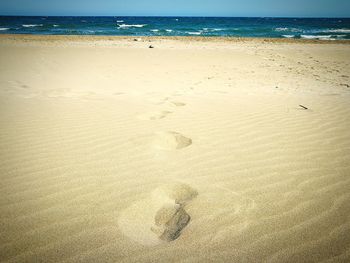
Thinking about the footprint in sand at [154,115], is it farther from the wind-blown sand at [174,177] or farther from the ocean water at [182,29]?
the ocean water at [182,29]

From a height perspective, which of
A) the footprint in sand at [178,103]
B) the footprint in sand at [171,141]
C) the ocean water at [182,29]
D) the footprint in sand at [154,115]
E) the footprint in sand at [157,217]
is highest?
the ocean water at [182,29]

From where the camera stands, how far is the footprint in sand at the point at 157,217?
Result: 64.2 inches

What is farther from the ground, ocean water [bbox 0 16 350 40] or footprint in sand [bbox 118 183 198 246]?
ocean water [bbox 0 16 350 40]

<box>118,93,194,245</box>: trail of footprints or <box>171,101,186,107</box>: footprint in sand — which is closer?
<box>118,93,194,245</box>: trail of footprints

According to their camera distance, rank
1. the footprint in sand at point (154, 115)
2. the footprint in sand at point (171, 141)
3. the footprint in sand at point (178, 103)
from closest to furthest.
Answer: the footprint in sand at point (171, 141)
the footprint in sand at point (154, 115)
the footprint in sand at point (178, 103)

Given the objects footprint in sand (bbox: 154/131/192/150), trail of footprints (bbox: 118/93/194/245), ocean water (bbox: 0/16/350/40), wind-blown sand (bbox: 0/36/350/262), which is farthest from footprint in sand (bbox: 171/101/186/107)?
ocean water (bbox: 0/16/350/40)

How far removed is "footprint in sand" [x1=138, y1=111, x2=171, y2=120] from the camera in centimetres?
367

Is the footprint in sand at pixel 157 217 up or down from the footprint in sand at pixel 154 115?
down

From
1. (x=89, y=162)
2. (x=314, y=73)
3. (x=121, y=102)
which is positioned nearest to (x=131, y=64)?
(x=121, y=102)

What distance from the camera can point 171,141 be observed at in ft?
9.72

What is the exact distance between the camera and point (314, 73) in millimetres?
7492

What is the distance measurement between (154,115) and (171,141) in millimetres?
937

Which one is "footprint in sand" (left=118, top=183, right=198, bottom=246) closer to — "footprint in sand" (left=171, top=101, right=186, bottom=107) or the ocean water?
"footprint in sand" (left=171, top=101, right=186, bottom=107)

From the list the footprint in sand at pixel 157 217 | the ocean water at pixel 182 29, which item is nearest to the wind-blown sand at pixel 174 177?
the footprint in sand at pixel 157 217
